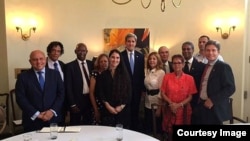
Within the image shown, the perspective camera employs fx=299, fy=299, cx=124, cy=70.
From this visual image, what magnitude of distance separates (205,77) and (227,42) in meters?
2.04

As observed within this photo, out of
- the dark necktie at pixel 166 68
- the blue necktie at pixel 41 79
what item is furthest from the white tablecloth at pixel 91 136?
the dark necktie at pixel 166 68

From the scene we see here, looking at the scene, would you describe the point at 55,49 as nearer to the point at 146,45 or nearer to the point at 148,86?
the point at 148,86

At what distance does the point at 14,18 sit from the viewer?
452 cm

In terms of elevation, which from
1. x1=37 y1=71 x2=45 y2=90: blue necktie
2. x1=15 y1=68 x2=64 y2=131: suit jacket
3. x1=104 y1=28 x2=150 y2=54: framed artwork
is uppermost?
x1=104 y1=28 x2=150 y2=54: framed artwork

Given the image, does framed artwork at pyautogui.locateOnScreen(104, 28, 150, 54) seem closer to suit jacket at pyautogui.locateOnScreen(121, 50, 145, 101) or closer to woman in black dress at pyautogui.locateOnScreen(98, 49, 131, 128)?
suit jacket at pyautogui.locateOnScreen(121, 50, 145, 101)

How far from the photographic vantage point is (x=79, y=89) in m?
3.74

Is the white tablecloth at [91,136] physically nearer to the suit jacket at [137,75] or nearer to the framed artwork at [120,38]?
the suit jacket at [137,75]

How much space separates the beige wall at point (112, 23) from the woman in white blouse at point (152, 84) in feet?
4.56

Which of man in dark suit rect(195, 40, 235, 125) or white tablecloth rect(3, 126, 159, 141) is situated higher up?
man in dark suit rect(195, 40, 235, 125)

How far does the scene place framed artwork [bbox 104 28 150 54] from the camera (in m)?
5.07

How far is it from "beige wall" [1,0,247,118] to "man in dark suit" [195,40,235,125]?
199 cm

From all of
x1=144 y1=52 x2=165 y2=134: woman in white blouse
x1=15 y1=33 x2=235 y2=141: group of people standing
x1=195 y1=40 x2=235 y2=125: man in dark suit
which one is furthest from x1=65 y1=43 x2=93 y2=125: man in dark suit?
x1=195 y1=40 x2=235 y2=125: man in dark suit

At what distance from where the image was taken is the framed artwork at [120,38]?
199 inches

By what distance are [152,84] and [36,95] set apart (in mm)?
1435
